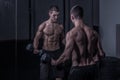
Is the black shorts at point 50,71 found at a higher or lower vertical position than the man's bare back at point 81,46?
lower

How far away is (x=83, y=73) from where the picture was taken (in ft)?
13.2

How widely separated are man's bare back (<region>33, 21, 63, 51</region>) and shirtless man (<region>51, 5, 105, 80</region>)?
1418mm

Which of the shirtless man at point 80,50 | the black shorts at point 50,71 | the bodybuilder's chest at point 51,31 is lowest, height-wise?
the black shorts at point 50,71

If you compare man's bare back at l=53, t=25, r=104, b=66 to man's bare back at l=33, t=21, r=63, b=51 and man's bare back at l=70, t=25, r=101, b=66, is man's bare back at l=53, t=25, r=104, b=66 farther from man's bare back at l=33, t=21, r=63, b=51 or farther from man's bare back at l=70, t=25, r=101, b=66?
man's bare back at l=33, t=21, r=63, b=51

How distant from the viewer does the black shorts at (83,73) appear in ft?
13.2

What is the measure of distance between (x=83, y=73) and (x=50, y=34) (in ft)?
5.46

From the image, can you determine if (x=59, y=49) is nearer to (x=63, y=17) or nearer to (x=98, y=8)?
(x=63, y=17)

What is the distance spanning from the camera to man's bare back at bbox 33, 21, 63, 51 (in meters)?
5.54

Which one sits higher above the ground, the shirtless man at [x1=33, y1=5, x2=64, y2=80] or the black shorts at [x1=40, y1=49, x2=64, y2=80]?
the shirtless man at [x1=33, y1=5, x2=64, y2=80]

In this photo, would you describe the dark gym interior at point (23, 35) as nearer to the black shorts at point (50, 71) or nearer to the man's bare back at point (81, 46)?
the black shorts at point (50, 71)

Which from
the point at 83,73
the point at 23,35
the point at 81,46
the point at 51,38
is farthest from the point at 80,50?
the point at 23,35

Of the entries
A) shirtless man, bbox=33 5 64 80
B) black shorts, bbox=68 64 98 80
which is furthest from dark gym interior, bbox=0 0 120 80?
black shorts, bbox=68 64 98 80

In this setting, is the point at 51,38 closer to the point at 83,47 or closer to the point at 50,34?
the point at 50,34

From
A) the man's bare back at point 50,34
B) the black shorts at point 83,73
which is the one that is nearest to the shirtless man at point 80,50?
the black shorts at point 83,73
